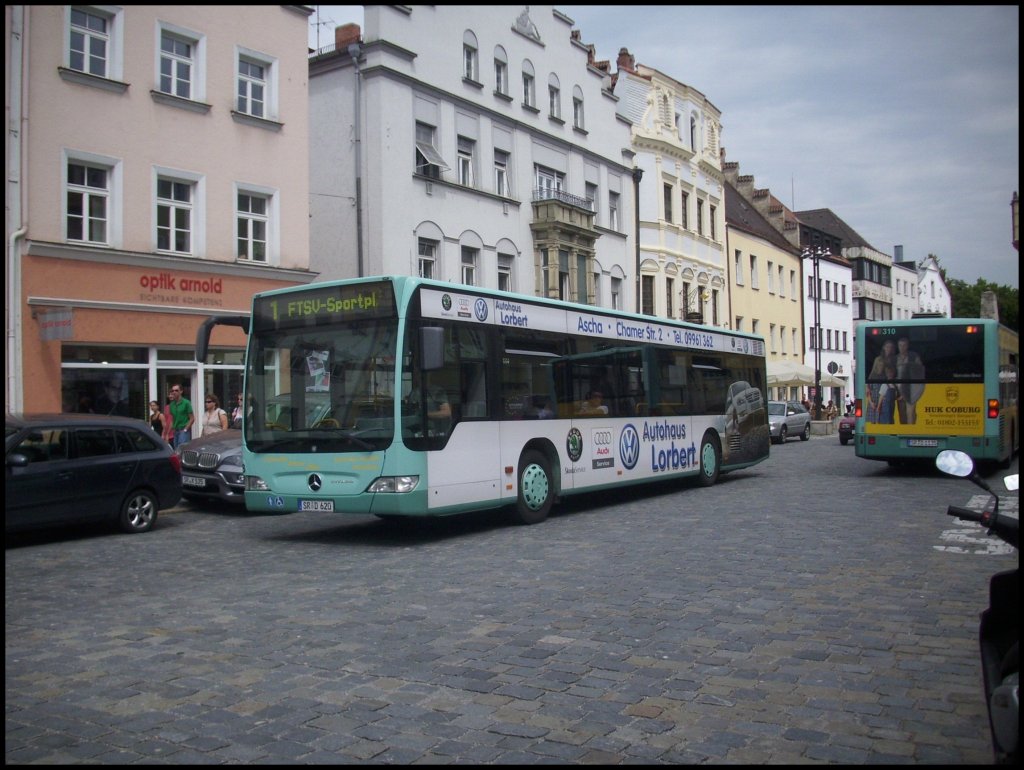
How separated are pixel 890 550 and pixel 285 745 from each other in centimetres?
772

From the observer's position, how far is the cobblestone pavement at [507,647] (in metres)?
4.61

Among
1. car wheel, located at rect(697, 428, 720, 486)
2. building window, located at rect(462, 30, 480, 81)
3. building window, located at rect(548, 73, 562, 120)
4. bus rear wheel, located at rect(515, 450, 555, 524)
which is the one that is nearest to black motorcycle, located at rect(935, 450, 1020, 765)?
bus rear wheel, located at rect(515, 450, 555, 524)

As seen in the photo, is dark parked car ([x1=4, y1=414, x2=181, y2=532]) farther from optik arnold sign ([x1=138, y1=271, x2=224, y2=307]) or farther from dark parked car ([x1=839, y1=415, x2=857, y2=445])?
dark parked car ([x1=839, y1=415, x2=857, y2=445])

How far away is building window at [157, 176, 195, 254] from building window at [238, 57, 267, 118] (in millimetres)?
2694

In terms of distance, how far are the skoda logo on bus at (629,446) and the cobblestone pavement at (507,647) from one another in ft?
11.5

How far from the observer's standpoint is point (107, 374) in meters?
Result: 19.8

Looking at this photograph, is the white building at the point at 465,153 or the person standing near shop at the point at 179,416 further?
the white building at the point at 465,153

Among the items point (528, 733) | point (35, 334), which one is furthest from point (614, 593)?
A: point (35, 334)

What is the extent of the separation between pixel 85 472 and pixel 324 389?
341 cm

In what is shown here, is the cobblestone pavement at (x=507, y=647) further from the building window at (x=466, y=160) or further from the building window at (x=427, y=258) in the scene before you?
the building window at (x=466, y=160)

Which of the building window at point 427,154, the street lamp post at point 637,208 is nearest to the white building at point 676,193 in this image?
the street lamp post at point 637,208

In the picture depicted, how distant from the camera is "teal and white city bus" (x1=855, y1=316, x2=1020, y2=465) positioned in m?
19.0

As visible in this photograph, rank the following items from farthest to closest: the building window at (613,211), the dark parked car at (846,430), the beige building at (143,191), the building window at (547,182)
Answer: the building window at (613,211), the dark parked car at (846,430), the building window at (547,182), the beige building at (143,191)

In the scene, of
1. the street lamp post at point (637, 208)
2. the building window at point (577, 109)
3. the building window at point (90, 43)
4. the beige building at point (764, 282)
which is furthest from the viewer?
the beige building at point (764, 282)
